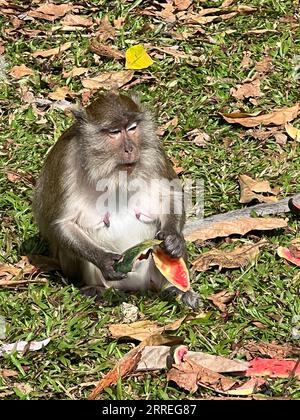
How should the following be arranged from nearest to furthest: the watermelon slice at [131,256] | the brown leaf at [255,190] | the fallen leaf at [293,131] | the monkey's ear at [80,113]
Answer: the watermelon slice at [131,256], the monkey's ear at [80,113], the brown leaf at [255,190], the fallen leaf at [293,131]

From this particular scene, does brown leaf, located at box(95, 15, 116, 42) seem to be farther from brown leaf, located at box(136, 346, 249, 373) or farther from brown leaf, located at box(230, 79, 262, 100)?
brown leaf, located at box(136, 346, 249, 373)

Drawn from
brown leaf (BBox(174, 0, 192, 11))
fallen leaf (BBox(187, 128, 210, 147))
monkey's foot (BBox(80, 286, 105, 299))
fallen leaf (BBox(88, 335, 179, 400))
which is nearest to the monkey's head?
monkey's foot (BBox(80, 286, 105, 299))

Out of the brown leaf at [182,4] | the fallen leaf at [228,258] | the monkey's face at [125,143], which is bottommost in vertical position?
the fallen leaf at [228,258]

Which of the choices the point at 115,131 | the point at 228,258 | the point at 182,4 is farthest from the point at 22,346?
the point at 182,4

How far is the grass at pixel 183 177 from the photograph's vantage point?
5.48 m

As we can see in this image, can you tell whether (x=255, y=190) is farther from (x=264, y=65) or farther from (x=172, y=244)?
(x=264, y=65)

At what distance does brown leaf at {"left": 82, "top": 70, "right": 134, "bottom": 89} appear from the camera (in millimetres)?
8672

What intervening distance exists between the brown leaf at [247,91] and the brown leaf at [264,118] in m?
0.34

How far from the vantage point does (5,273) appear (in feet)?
21.0

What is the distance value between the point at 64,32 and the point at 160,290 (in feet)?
12.8

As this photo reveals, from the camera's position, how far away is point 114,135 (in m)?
5.96

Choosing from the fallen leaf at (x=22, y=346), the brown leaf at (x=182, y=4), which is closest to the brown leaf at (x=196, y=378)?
the fallen leaf at (x=22, y=346)

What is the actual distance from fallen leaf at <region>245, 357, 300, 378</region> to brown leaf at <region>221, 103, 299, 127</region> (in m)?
2.94

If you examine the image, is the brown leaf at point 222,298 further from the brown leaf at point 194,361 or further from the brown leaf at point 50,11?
the brown leaf at point 50,11
